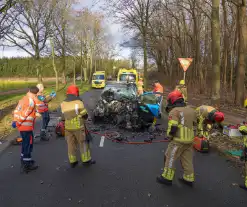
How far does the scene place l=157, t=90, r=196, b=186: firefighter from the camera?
14.6 feet

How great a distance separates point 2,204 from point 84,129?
2.11m

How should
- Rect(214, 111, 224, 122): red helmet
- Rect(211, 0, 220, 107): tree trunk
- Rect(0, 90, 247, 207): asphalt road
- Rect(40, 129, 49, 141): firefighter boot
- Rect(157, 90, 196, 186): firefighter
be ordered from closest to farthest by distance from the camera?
Rect(0, 90, 247, 207): asphalt road, Rect(157, 90, 196, 186): firefighter, Rect(214, 111, 224, 122): red helmet, Rect(40, 129, 49, 141): firefighter boot, Rect(211, 0, 220, 107): tree trunk

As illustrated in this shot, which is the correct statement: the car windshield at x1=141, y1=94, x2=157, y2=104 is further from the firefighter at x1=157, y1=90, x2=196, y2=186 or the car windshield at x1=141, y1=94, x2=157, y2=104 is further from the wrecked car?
the firefighter at x1=157, y1=90, x2=196, y2=186

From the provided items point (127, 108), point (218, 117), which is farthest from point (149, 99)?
point (218, 117)

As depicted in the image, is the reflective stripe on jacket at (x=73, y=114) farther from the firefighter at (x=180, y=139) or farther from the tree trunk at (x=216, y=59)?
the tree trunk at (x=216, y=59)

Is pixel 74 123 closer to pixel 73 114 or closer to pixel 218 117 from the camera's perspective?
pixel 73 114

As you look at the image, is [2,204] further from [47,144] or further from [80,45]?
[80,45]

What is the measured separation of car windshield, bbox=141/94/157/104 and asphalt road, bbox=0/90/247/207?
3621 mm

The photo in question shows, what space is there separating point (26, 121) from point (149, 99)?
5.72 meters

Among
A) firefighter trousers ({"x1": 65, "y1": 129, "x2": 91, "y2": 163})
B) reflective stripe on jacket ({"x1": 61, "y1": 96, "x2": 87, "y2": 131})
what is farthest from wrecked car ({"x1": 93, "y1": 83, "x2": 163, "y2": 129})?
reflective stripe on jacket ({"x1": 61, "y1": 96, "x2": 87, "y2": 131})

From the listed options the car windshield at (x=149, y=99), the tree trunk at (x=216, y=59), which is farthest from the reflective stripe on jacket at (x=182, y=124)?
the tree trunk at (x=216, y=59)

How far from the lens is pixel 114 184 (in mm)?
4590

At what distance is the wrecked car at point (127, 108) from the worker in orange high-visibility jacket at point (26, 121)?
4.34m

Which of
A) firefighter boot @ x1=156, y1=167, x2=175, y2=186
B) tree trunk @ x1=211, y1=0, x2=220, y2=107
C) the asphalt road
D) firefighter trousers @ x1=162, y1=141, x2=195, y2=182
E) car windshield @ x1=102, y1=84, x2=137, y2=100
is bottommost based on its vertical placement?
the asphalt road
